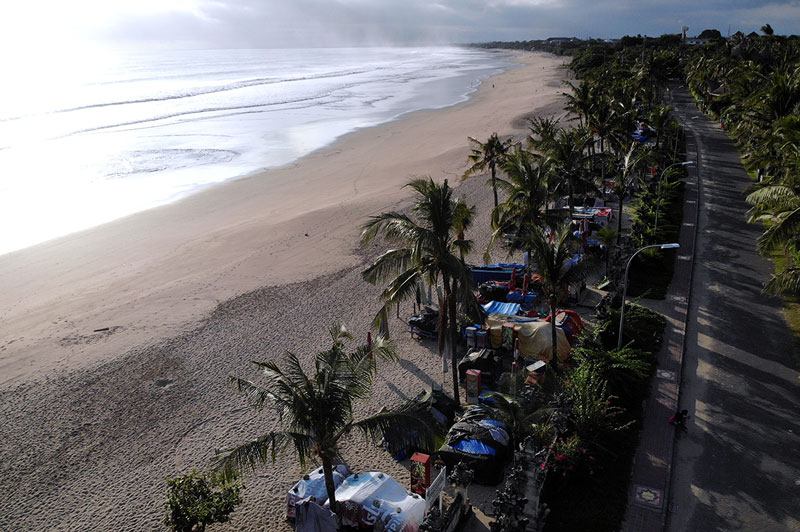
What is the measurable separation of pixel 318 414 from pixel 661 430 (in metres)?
9.72

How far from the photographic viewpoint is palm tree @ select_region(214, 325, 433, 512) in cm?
995

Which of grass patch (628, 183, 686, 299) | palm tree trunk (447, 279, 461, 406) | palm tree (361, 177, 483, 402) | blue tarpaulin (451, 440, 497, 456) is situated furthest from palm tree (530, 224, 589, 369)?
grass patch (628, 183, 686, 299)

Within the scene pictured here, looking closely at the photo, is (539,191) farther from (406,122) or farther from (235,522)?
(406,122)

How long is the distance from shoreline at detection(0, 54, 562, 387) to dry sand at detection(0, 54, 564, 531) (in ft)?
0.33

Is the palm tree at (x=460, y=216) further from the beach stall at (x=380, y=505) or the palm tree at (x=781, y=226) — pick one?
Result: the palm tree at (x=781, y=226)

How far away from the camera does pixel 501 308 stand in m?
20.2

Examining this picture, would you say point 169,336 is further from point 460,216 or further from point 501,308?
point 460,216

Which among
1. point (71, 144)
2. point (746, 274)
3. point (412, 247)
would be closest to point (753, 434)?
point (412, 247)

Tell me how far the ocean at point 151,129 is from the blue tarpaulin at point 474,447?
93.8 feet

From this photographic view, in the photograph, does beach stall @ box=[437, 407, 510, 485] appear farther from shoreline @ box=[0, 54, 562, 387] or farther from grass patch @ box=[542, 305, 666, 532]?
shoreline @ box=[0, 54, 562, 387]

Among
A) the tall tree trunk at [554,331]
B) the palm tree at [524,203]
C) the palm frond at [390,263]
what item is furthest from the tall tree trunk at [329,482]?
the palm tree at [524,203]

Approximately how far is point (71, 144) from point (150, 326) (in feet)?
132

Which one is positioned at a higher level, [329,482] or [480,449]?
[329,482]

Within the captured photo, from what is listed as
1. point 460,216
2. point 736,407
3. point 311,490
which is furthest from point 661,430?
point 311,490
